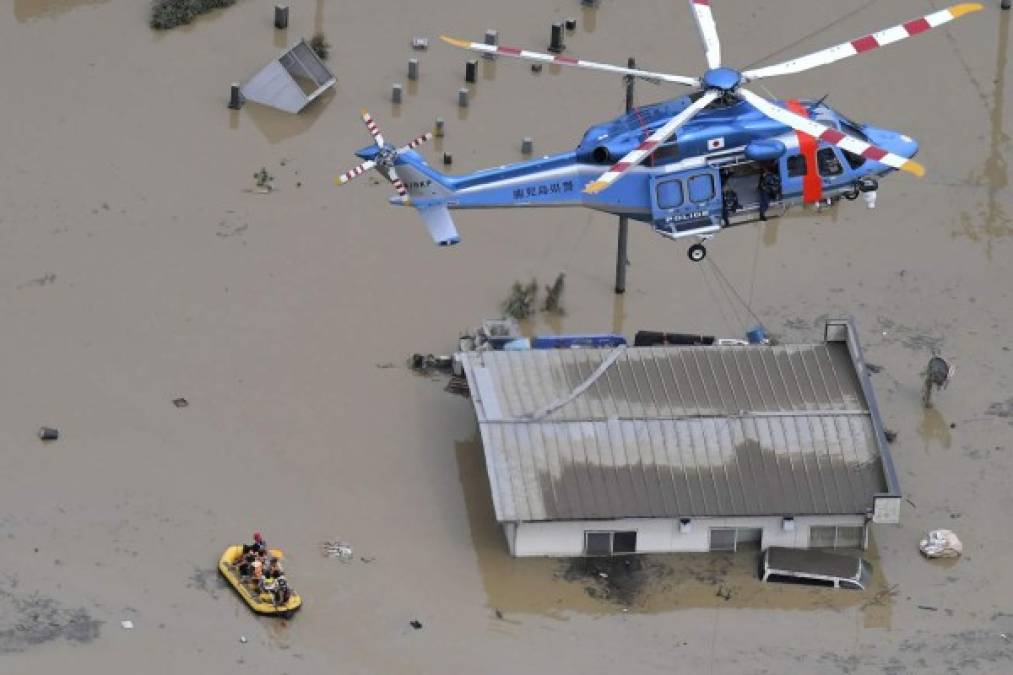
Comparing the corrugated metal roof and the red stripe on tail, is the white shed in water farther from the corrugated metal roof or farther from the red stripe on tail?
the red stripe on tail

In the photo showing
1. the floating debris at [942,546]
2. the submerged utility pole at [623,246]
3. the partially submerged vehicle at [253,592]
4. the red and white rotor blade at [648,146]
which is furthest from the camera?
the submerged utility pole at [623,246]

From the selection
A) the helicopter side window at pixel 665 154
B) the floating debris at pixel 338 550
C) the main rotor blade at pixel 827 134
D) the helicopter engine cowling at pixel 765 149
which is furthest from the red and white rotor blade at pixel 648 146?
→ the floating debris at pixel 338 550

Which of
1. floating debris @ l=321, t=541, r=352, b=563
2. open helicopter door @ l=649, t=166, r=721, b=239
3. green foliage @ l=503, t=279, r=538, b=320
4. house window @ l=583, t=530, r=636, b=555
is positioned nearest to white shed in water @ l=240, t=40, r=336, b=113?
green foliage @ l=503, t=279, r=538, b=320

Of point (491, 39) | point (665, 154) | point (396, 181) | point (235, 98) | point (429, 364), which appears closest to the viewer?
point (396, 181)

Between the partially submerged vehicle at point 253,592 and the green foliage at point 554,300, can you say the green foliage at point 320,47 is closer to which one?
the green foliage at point 554,300

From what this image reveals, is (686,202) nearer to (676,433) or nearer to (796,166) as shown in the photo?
(796,166)

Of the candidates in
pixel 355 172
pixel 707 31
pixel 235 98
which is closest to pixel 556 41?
pixel 235 98
